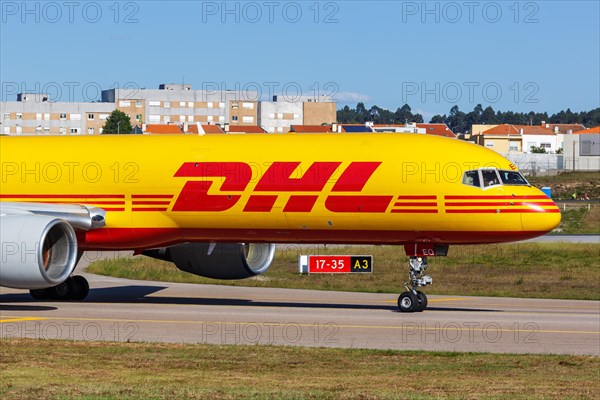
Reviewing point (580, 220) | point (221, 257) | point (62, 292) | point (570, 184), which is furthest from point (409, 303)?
point (570, 184)

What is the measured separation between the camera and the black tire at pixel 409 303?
28312mm

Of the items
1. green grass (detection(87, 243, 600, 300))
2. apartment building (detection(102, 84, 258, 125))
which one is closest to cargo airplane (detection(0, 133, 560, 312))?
green grass (detection(87, 243, 600, 300))

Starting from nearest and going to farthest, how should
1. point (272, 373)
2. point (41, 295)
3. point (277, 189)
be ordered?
point (272, 373) < point (277, 189) < point (41, 295)

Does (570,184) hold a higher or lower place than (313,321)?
higher

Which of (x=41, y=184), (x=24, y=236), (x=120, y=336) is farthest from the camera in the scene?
(x=41, y=184)

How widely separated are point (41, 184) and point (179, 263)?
4.87 metres

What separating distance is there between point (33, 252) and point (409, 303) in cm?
947

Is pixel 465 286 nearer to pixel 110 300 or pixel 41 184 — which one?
pixel 110 300

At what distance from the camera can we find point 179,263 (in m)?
33.3

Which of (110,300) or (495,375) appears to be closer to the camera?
(495,375)

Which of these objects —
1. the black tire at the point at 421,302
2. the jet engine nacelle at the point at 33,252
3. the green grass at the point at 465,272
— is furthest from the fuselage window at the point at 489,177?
the jet engine nacelle at the point at 33,252

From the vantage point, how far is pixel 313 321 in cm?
2641

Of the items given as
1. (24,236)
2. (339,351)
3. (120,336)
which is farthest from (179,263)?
(339,351)

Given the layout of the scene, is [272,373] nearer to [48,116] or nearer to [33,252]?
[33,252]
